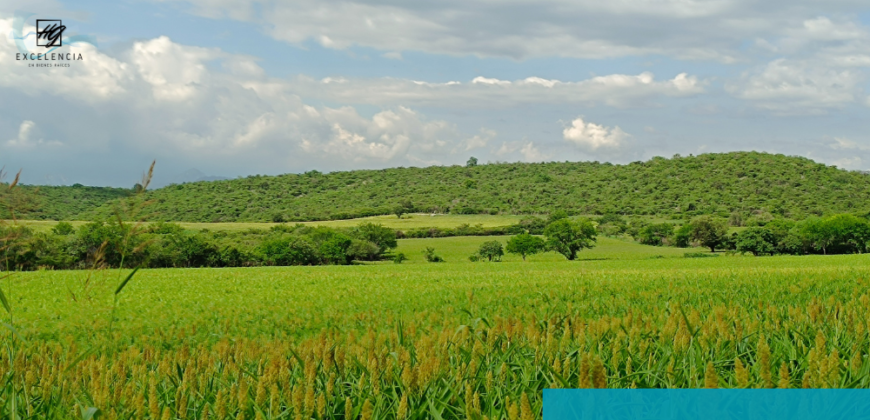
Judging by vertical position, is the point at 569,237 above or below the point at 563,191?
below

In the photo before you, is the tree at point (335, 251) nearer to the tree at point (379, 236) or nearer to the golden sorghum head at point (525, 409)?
the tree at point (379, 236)

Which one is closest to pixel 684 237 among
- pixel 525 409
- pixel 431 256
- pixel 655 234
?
pixel 655 234

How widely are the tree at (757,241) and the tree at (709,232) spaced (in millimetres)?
4858

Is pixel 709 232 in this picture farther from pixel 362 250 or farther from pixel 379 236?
pixel 362 250

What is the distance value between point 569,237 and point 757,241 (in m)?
21.0

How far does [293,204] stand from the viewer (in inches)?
5468

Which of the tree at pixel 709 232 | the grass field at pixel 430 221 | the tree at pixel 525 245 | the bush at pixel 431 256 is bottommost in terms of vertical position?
the bush at pixel 431 256

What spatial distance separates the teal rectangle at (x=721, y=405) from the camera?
7.55ft

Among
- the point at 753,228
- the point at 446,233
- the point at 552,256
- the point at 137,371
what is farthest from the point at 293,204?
the point at 137,371

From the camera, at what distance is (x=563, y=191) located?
481 feet

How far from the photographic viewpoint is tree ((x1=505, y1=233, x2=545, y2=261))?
71.1 m

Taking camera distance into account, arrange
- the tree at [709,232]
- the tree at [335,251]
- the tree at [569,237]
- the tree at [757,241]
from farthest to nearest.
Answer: the tree at [709,232]
the tree at [757,241]
the tree at [569,237]
the tree at [335,251]

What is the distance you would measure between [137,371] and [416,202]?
136m

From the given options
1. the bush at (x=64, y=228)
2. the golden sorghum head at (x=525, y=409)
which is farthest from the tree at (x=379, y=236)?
the golden sorghum head at (x=525, y=409)
